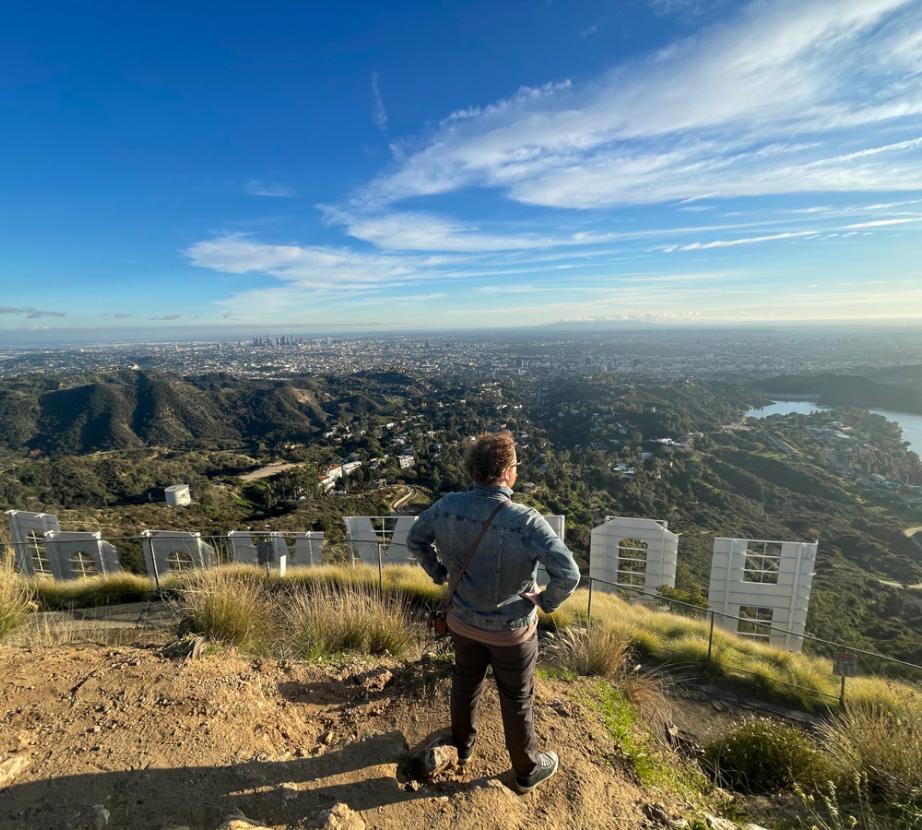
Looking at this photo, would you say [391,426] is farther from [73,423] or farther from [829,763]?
[829,763]

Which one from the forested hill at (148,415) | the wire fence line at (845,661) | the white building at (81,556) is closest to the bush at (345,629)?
the wire fence line at (845,661)

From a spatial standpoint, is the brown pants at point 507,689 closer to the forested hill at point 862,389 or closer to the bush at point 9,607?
the bush at point 9,607

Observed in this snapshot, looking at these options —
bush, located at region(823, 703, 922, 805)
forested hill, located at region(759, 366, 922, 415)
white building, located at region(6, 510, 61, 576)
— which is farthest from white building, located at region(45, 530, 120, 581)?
forested hill, located at region(759, 366, 922, 415)

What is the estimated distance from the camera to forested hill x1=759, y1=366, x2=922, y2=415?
51594mm

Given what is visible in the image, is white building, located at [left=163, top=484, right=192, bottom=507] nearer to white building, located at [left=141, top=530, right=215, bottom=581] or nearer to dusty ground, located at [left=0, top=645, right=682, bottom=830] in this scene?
white building, located at [left=141, top=530, right=215, bottom=581]

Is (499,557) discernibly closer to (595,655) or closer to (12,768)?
(12,768)

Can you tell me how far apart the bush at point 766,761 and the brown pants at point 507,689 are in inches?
60.2

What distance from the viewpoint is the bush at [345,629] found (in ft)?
11.9

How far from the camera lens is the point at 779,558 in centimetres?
721

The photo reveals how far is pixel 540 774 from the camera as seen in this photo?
7.25ft

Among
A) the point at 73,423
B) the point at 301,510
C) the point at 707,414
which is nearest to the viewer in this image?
the point at 301,510

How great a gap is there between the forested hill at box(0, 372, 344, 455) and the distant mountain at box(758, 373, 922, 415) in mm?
60393

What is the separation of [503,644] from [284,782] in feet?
4.02

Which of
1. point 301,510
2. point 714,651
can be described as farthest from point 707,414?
point 714,651
